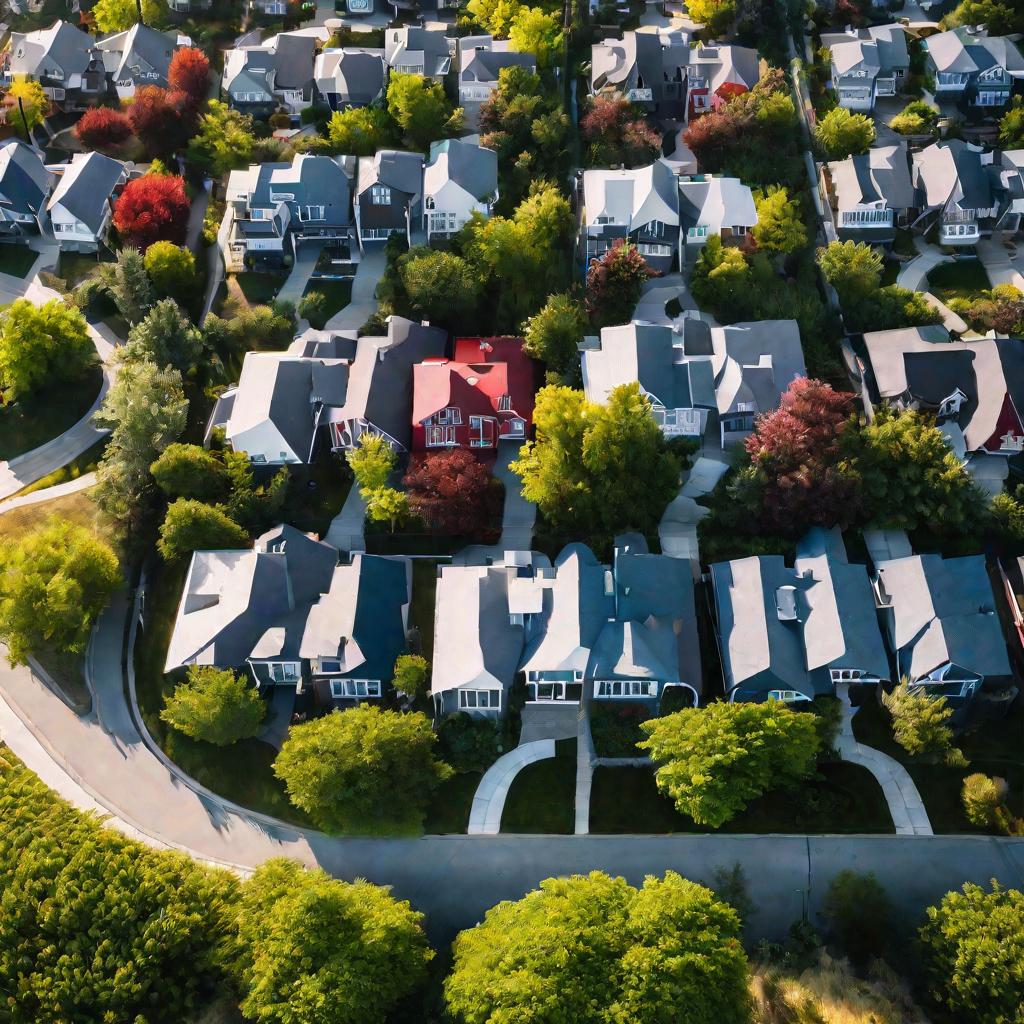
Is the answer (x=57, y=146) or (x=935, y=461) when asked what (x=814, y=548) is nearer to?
(x=935, y=461)

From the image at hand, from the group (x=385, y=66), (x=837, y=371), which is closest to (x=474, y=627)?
(x=837, y=371)

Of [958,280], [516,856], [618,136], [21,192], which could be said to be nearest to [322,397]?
[516,856]

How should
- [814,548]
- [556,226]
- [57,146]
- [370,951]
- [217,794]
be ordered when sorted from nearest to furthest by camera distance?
1. [370,951]
2. [217,794]
3. [814,548]
4. [556,226]
5. [57,146]

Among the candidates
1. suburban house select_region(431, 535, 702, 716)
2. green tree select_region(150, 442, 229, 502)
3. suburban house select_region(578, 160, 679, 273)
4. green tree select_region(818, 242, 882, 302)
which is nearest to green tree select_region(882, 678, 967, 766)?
suburban house select_region(431, 535, 702, 716)

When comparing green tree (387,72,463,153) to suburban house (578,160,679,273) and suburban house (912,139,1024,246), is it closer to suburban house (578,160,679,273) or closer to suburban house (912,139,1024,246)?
suburban house (578,160,679,273)

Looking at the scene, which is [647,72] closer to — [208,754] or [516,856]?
[208,754]

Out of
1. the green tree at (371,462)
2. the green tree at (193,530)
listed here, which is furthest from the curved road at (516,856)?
the green tree at (371,462)
